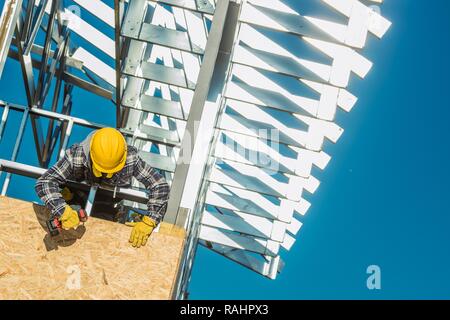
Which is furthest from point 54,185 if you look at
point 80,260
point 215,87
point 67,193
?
point 215,87

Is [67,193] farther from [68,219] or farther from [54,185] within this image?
[68,219]

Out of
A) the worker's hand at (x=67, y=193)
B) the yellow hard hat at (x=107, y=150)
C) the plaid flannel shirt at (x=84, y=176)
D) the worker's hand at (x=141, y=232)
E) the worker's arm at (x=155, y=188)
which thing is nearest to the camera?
the worker's hand at (x=141, y=232)

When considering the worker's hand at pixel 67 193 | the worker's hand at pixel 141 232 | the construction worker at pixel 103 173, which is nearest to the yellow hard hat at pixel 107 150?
the construction worker at pixel 103 173

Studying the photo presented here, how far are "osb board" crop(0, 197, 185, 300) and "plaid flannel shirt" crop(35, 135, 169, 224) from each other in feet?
0.66

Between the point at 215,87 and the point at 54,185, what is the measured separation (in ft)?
8.58

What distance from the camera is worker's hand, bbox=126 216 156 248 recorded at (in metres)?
5.56

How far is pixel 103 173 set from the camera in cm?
621

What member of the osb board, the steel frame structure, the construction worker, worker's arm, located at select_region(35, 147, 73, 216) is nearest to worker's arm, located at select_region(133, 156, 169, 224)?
the construction worker

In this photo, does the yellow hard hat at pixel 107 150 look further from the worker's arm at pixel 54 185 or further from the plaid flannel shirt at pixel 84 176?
the worker's arm at pixel 54 185

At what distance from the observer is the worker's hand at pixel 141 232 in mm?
5559

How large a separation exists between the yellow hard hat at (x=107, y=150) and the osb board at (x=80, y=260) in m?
0.57

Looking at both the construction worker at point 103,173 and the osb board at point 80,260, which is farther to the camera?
the construction worker at point 103,173
